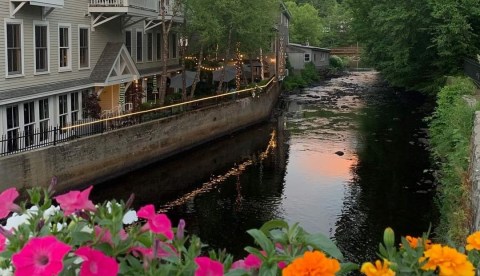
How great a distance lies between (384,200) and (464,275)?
792 inches

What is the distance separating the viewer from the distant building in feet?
254

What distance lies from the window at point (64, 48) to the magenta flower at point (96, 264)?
23670 mm

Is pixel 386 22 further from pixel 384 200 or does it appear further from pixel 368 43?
pixel 384 200

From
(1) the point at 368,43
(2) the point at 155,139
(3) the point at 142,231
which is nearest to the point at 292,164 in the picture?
(2) the point at 155,139

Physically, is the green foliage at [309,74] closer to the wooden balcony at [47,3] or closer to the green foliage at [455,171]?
the green foliage at [455,171]

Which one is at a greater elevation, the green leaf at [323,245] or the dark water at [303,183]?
the green leaf at [323,245]

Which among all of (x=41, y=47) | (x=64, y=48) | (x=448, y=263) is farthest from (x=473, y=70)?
(x=448, y=263)

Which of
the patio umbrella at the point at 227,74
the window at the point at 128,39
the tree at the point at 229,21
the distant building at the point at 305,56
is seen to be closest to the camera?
the window at the point at 128,39

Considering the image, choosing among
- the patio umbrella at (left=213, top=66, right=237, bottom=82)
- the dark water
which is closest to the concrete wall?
the dark water

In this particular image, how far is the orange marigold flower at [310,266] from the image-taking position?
2418 millimetres

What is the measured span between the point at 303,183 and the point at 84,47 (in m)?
11.2

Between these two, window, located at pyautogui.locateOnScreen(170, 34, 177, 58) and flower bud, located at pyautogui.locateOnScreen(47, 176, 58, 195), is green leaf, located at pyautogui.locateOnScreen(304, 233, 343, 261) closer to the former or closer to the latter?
flower bud, located at pyautogui.locateOnScreen(47, 176, 58, 195)

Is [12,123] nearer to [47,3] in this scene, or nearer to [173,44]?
[47,3]

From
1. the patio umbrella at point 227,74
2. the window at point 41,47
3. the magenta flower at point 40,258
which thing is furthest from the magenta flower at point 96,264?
the patio umbrella at point 227,74
